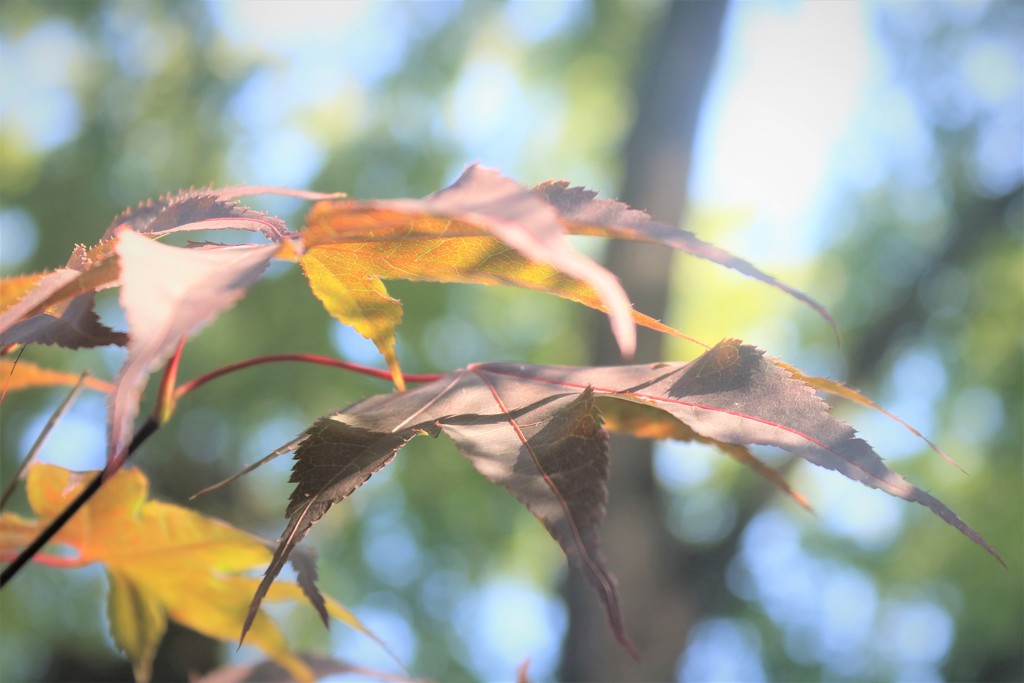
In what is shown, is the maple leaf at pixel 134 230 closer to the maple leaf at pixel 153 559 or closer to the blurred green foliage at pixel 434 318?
the maple leaf at pixel 153 559

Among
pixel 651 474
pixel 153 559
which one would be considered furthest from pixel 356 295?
pixel 651 474

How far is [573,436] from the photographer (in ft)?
0.71

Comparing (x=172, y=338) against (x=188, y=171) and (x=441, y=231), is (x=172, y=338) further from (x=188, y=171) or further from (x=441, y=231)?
(x=188, y=171)

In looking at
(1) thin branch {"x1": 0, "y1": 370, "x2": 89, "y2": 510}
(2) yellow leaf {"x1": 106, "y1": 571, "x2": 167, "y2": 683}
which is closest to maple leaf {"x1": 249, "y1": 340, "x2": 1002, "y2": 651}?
(1) thin branch {"x1": 0, "y1": 370, "x2": 89, "y2": 510}

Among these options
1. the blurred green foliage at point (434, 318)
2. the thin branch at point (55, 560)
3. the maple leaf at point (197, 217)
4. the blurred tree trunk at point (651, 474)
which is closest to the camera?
the maple leaf at point (197, 217)

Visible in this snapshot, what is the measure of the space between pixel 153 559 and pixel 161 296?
0.28 m

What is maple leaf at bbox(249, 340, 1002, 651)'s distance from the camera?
0.67ft

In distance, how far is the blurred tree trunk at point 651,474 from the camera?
206 centimetres

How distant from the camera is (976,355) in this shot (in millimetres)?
3467

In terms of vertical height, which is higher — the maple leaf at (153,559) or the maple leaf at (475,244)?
the maple leaf at (475,244)

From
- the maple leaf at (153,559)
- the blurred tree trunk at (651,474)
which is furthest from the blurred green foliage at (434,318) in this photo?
the maple leaf at (153,559)

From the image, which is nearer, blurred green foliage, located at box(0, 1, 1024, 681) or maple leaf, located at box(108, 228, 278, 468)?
maple leaf, located at box(108, 228, 278, 468)

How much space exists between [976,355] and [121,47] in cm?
434

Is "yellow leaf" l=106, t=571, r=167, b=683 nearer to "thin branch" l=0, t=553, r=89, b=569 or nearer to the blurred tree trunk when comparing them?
"thin branch" l=0, t=553, r=89, b=569
